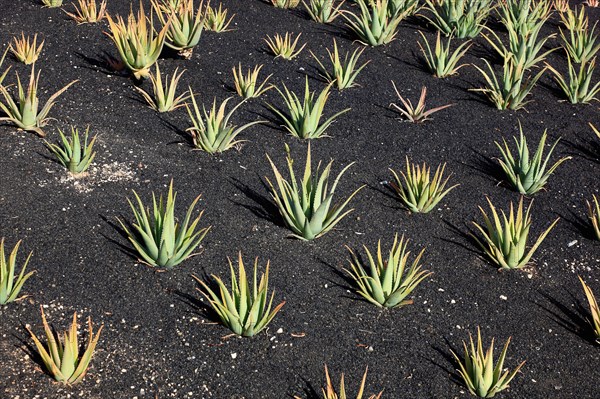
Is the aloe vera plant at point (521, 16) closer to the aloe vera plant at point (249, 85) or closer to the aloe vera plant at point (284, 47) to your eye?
the aloe vera plant at point (284, 47)

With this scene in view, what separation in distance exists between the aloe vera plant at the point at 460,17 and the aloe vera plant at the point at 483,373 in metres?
3.67

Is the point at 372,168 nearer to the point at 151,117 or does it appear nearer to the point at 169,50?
the point at 151,117

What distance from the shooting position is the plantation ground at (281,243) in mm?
3289

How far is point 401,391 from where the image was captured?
10.6ft

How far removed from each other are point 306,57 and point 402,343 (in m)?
3.01

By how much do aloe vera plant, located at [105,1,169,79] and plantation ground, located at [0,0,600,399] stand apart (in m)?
0.20

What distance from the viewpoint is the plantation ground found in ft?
10.8

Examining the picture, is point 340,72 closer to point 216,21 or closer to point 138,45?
point 216,21

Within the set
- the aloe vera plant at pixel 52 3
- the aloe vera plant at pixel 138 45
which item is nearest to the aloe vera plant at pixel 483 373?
the aloe vera plant at pixel 138 45

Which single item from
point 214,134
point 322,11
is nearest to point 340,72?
point 322,11

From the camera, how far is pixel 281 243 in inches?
157

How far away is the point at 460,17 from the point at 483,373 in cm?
390

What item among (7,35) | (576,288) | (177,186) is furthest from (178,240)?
(7,35)

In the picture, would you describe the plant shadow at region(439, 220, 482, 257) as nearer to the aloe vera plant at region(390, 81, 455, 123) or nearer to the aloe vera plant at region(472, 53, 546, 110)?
the aloe vera plant at region(390, 81, 455, 123)
